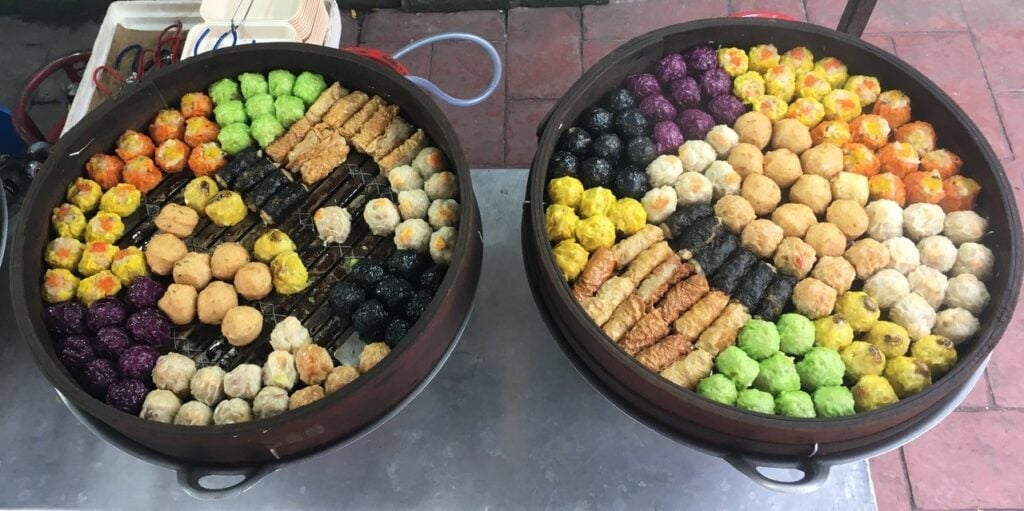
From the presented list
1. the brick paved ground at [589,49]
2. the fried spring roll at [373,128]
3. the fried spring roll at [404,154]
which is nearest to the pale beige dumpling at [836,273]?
the fried spring roll at [404,154]

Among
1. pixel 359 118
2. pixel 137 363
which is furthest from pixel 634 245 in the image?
pixel 137 363

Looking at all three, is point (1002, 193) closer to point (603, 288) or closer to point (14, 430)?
point (603, 288)

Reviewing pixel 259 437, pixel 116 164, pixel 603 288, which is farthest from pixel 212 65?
pixel 603 288

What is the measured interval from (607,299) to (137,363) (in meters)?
1.56

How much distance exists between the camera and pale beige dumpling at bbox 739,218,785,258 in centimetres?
244

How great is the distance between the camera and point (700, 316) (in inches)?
91.8

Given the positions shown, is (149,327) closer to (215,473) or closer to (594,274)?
(215,473)

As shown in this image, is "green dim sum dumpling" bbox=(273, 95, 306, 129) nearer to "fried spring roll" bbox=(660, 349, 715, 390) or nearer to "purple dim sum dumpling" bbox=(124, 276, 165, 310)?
"purple dim sum dumpling" bbox=(124, 276, 165, 310)

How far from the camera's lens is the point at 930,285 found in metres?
2.32

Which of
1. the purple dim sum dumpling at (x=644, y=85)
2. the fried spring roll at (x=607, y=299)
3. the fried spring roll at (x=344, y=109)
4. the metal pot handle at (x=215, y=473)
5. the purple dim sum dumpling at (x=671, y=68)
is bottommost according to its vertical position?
the metal pot handle at (x=215, y=473)

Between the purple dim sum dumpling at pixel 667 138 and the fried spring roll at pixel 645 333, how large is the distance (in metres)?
0.68

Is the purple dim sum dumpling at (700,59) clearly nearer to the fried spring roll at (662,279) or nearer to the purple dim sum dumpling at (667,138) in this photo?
the purple dim sum dumpling at (667,138)

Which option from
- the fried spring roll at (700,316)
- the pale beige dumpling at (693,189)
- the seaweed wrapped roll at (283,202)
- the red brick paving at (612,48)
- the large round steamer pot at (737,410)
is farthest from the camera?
the red brick paving at (612,48)

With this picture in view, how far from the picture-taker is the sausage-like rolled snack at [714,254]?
2.43 meters
